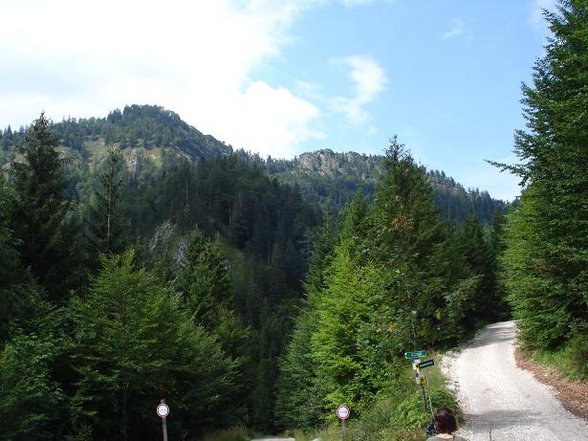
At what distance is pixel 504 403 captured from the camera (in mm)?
16219

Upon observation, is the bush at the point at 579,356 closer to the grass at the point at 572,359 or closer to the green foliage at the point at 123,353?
the grass at the point at 572,359

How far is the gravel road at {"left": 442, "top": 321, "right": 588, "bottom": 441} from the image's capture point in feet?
41.4

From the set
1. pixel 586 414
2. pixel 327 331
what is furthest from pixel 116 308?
pixel 586 414

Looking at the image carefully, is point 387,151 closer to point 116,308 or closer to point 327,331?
point 327,331

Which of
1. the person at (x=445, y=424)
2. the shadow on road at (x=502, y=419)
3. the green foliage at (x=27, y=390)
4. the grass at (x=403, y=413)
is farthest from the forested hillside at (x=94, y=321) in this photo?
the person at (x=445, y=424)

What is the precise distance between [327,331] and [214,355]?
1068cm

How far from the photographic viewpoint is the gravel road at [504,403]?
1261cm

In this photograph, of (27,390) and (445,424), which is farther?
(27,390)

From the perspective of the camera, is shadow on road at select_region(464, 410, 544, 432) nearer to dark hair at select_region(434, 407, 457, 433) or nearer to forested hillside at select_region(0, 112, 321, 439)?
dark hair at select_region(434, 407, 457, 433)

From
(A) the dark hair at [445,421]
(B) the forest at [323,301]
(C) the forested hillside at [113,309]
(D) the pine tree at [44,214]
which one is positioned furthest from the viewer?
(D) the pine tree at [44,214]

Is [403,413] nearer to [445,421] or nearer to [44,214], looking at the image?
[445,421]

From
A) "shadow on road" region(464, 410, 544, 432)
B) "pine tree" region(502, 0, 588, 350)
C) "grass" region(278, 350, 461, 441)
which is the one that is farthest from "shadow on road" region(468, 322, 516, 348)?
"shadow on road" region(464, 410, 544, 432)

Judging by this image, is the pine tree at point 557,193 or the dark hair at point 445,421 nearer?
the dark hair at point 445,421

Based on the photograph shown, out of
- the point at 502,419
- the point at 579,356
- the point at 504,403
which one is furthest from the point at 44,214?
the point at 579,356
